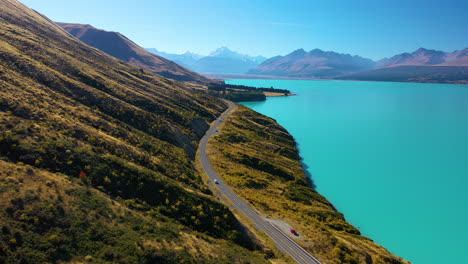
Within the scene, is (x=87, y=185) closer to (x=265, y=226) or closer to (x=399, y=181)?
(x=265, y=226)

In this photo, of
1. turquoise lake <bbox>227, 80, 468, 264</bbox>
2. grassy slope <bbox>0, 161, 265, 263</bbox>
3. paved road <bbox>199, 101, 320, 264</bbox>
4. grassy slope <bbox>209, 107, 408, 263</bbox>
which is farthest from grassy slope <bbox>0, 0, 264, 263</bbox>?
turquoise lake <bbox>227, 80, 468, 264</bbox>

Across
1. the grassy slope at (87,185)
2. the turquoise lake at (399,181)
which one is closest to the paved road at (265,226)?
the grassy slope at (87,185)

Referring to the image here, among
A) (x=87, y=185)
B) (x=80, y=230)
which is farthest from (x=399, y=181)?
(x=80, y=230)

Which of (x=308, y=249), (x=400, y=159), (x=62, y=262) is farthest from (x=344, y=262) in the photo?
(x=400, y=159)

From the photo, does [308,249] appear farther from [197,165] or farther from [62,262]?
[197,165]

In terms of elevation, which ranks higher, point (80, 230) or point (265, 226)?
point (80, 230)

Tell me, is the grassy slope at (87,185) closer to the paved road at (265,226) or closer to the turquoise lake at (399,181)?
the paved road at (265,226)
